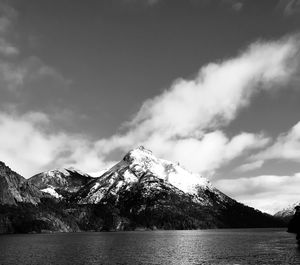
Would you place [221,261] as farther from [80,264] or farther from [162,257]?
[80,264]

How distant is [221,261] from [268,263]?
15.8m

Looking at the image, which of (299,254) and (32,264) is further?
(299,254)

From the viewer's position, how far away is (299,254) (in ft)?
458

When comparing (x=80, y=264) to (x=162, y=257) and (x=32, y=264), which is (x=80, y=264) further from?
(x=162, y=257)

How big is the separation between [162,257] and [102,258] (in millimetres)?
23218

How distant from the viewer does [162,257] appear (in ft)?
491

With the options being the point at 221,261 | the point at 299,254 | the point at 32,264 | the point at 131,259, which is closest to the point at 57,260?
the point at 32,264

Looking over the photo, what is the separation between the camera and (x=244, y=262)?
123 meters

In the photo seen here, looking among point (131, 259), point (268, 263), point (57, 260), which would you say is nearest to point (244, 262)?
point (268, 263)

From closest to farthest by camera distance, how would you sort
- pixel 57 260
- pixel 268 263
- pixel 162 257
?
1. pixel 268 263
2. pixel 57 260
3. pixel 162 257

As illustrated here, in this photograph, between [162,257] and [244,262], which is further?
[162,257]

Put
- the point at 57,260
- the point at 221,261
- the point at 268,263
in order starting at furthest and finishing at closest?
the point at 57,260 → the point at 221,261 → the point at 268,263

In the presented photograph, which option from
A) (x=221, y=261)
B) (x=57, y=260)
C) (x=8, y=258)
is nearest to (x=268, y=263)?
(x=221, y=261)

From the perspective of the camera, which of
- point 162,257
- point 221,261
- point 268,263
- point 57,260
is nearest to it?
point 268,263
